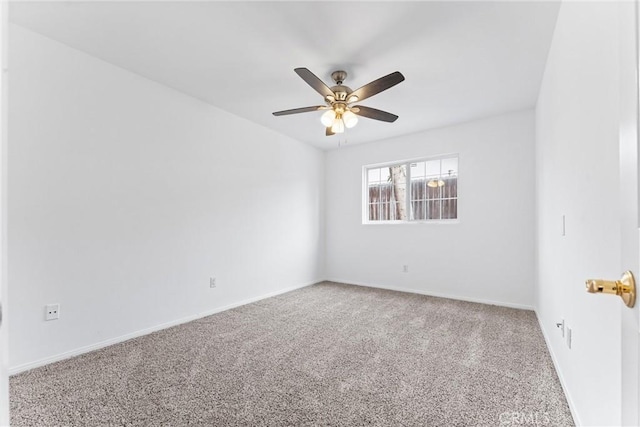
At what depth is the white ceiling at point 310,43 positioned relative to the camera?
1895 millimetres

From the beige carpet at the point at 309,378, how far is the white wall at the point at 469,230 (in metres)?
0.80

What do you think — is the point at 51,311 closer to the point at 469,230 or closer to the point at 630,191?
the point at 630,191

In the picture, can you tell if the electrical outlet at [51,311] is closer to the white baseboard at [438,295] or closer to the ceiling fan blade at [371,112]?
the ceiling fan blade at [371,112]

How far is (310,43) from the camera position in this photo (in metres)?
2.22

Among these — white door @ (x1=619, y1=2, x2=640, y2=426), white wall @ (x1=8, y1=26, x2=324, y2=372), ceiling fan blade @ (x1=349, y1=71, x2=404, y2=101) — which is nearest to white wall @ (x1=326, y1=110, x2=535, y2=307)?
white wall @ (x1=8, y1=26, x2=324, y2=372)

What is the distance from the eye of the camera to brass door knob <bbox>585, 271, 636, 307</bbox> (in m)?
Answer: 0.54

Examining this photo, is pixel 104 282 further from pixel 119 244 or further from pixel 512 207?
pixel 512 207

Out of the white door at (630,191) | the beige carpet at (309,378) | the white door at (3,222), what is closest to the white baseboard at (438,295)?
the beige carpet at (309,378)

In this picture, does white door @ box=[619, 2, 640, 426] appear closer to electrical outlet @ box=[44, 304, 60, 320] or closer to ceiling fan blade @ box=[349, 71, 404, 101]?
ceiling fan blade @ box=[349, 71, 404, 101]

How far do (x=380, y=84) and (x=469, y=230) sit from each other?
2.55m

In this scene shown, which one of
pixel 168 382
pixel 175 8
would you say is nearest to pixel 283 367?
pixel 168 382

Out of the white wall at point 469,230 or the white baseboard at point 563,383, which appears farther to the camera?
the white wall at point 469,230

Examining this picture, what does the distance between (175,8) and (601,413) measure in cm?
301

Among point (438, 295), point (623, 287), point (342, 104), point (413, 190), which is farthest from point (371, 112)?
point (438, 295)
